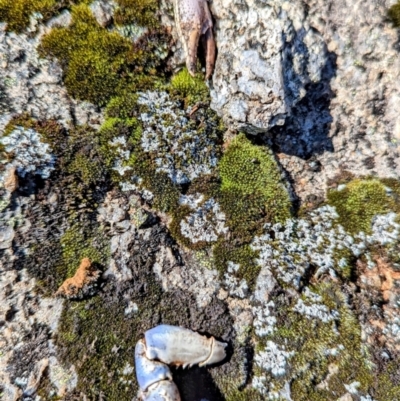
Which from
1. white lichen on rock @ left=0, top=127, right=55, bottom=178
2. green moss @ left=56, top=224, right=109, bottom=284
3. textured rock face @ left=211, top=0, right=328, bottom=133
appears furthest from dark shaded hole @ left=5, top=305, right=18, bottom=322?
textured rock face @ left=211, top=0, right=328, bottom=133

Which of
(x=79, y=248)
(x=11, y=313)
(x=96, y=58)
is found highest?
(x=96, y=58)

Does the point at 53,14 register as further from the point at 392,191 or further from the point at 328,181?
the point at 392,191

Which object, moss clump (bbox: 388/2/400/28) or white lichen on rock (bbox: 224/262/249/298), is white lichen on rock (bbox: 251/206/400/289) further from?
moss clump (bbox: 388/2/400/28)

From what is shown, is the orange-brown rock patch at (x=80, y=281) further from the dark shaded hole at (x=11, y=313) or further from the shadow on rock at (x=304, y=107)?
the shadow on rock at (x=304, y=107)

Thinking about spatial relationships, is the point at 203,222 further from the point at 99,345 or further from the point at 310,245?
the point at 99,345

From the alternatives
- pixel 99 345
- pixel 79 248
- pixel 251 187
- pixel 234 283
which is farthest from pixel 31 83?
pixel 234 283

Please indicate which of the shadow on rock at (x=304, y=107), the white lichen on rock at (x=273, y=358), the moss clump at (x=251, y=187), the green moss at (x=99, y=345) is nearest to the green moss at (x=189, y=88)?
the moss clump at (x=251, y=187)

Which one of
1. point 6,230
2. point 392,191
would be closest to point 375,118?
point 392,191
